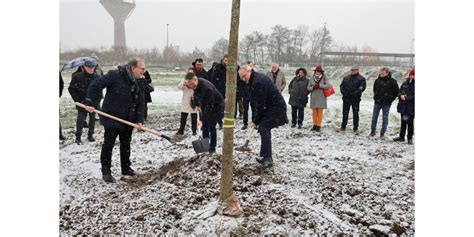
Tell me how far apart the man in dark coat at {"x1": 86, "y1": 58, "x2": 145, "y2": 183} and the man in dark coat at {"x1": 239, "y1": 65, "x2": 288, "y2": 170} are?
1.28 m

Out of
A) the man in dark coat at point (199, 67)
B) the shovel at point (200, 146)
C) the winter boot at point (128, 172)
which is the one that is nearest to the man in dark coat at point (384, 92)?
the man in dark coat at point (199, 67)

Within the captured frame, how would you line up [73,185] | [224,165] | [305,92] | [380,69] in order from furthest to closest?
[305,92], [380,69], [73,185], [224,165]

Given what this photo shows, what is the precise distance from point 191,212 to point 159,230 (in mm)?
324

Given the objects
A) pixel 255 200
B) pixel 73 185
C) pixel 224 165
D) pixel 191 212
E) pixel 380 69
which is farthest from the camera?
pixel 380 69

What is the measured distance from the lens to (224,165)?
3.06 m

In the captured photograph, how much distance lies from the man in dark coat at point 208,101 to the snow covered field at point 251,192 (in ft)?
1.76

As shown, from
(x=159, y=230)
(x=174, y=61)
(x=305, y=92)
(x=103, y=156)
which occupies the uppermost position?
(x=174, y=61)

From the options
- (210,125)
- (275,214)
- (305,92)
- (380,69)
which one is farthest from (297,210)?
(305,92)

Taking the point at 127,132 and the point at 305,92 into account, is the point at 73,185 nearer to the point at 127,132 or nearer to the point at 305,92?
the point at 127,132

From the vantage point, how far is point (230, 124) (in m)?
2.99

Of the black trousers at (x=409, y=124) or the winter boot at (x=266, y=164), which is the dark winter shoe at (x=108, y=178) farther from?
the black trousers at (x=409, y=124)

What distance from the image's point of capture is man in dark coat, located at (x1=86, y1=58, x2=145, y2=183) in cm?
412

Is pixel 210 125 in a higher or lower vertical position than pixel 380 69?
lower

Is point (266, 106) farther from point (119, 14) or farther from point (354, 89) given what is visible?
point (354, 89)
